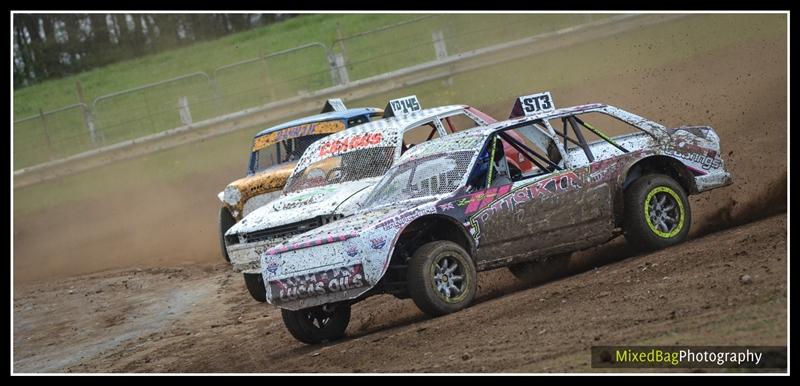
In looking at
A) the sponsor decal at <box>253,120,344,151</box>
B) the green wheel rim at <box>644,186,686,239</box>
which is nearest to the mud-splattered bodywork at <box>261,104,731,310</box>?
the green wheel rim at <box>644,186,686,239</box>

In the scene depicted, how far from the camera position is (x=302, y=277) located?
936cm

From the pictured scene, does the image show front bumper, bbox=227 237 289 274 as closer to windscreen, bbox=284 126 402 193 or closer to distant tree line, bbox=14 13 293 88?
windscreen, bbox=284 126 402 193

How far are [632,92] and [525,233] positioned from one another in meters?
12.1

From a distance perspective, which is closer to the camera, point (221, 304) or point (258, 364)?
point (258, 364)

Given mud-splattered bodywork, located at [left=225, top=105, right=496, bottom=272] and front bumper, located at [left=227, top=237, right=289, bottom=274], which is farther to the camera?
front bumper, located at [left=227, top=237, right=289, bottom=274]

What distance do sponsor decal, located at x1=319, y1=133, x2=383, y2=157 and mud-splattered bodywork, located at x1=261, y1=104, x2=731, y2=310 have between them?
1775 millimetres

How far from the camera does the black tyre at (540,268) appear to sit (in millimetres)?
10750

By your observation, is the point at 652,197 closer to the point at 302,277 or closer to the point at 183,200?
the point at 302,277

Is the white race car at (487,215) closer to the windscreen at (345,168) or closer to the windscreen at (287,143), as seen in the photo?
the windscreen at (345,168)

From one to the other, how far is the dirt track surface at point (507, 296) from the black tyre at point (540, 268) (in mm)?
147

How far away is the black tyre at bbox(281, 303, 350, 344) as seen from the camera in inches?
385

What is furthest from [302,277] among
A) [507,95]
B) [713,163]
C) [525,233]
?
[507,95]

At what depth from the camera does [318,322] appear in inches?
391

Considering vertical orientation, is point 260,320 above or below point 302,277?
below
